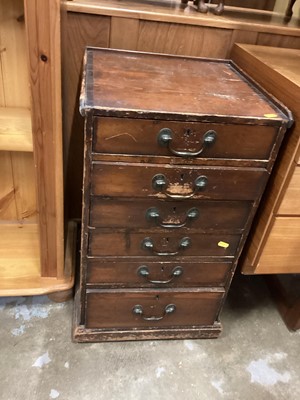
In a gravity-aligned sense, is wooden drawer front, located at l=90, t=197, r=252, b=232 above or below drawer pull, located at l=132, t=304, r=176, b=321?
above

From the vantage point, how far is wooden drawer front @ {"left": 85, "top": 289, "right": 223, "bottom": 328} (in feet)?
3.71

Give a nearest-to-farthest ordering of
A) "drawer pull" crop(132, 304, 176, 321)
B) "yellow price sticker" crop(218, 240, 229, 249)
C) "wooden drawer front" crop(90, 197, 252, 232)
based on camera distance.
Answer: "wooden drawer front" crop(90, 197, 252, 232) → "yellow price sticker" crop(218, 240, 229, 249) → "drawer pull" crop(132, 304, 176, 321)

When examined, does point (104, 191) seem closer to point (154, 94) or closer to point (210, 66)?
point (154, 94)

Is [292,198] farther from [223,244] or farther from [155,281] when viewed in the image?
[155,281]

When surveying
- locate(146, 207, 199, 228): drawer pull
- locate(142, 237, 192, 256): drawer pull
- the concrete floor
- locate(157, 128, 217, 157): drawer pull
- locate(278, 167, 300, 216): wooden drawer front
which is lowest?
the concrete floor

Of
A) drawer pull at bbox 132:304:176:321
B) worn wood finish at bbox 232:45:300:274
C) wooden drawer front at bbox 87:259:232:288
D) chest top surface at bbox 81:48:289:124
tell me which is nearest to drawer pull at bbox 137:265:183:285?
wooden drawer front at bbox 87:259:232:288

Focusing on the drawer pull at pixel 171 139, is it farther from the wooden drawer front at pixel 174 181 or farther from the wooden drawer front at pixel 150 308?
the wooden drawer front at pixel 150 308

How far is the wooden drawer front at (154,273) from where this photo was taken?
1062 millimetres

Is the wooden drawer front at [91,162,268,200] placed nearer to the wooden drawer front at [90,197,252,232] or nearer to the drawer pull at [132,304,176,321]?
the wooden drawer front at [90,197,252,232]

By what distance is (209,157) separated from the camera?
0.88 m

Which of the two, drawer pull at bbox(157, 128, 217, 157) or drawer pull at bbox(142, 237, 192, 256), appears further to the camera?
drawer pull at bbox(142, 237, 192, 256)

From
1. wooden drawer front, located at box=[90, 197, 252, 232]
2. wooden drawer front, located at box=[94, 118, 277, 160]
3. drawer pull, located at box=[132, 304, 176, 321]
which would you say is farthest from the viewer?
drawer pull, located at box=[132, 304, 176, 321]

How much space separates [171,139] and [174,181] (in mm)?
113

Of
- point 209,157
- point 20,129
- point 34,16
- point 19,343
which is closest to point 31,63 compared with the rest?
point 34,16
